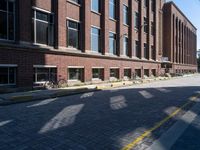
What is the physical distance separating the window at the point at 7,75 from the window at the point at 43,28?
10.6ft

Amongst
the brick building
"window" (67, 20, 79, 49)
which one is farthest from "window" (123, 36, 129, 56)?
"window" (67, 20, 79, 49)

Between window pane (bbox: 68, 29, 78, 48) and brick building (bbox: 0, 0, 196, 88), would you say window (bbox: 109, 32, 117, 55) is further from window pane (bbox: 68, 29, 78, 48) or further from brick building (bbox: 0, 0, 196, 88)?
window pane (bbox: 68, 29, 78, 48)

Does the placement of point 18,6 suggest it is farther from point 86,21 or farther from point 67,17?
point 86,21

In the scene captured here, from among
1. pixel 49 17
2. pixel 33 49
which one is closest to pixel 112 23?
pixel 49 17

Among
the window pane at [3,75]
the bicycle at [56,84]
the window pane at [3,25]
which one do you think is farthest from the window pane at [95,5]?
the window pane at [3,75]

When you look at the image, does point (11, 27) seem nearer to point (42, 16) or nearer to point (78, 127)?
point (42, 16)

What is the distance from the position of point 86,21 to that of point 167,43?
3714 centimetres

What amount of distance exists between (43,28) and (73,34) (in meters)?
3.83

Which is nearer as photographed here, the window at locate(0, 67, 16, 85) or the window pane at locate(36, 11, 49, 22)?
the window at locate(0, 67, 16, 85)

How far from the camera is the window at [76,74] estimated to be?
22.5m

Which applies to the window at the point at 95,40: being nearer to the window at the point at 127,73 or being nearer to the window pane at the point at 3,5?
the window at the point at 127,73

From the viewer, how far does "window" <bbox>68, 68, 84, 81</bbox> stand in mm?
22486

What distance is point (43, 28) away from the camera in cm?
1981

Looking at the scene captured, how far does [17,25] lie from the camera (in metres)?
17.4
